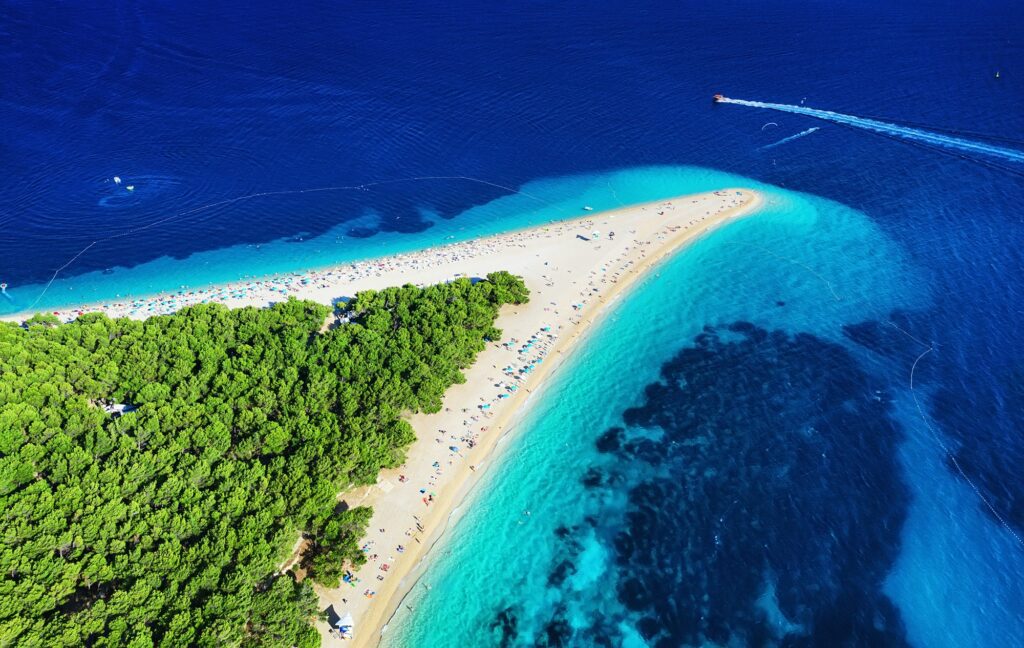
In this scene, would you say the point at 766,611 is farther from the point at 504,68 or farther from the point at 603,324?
the point at 504,68

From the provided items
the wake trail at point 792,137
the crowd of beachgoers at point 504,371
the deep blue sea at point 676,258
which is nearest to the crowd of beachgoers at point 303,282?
the crowd of beachgoers at point 504,371

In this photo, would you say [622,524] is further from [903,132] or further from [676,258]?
[903,132]

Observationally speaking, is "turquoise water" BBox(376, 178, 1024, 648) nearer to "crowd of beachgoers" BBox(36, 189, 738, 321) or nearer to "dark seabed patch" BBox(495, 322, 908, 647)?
"dark seabed patch" BBox(495, 322, 908, 647)

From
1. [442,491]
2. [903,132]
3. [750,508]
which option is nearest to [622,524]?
[750,508]

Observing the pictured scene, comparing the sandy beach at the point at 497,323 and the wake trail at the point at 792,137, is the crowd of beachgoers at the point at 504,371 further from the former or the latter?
the wake trail at the point at 792,137

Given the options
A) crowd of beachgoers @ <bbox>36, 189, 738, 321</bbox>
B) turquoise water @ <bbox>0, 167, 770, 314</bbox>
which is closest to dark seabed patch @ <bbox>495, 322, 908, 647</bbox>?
crowd of beachgoers @ <bbox>36, 189, 738, 321</bbox>

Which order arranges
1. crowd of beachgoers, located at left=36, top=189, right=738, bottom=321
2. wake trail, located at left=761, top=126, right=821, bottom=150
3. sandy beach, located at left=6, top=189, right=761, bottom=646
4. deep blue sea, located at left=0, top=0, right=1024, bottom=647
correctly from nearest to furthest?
1. deep blue sea, located at left=0, top=0, right=1024, bottom=647
2. sandy beach, located at left=6, top=189, right=761, bottom=646
3. crowd of beachgoers, located at left=36, top=189, right=738, bottom=321
4. wake trail, located at left=761, top=126, right=821, bottom=150
